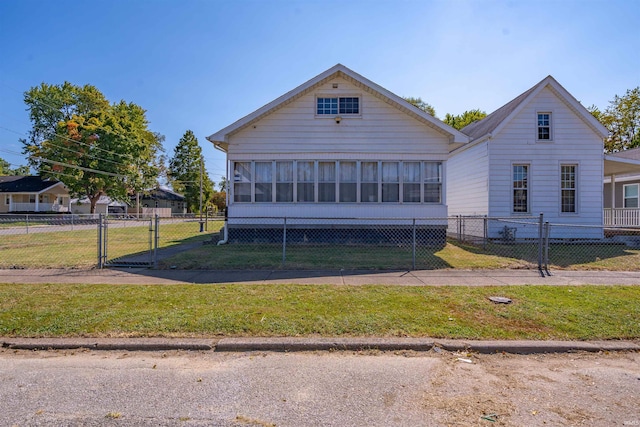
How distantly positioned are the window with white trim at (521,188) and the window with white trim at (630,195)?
8.13 metres

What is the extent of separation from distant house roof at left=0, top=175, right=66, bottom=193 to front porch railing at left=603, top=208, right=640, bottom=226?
55.2 m

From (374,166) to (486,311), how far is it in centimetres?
898

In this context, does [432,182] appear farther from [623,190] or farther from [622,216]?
[623,190]

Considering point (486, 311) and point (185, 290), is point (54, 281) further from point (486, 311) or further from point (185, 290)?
point (486, 311)

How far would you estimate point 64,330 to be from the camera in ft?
15.4

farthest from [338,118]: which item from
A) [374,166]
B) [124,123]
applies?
[124,123]

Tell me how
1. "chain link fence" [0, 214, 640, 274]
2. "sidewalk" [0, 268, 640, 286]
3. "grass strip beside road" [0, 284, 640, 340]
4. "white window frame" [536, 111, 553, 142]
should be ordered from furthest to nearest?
"white window frame" [536, 111, 553, 142] → "chain link fence" [0, 214, 640, 274] → "sidewalk" [0, 268, 640, 286] → "grass strip beside road" [0, 284, 640, 340]

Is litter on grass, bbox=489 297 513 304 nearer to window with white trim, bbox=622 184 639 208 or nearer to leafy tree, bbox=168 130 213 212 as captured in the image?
window with white trim, bbox=622 184 639 208

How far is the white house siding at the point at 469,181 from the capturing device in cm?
1465

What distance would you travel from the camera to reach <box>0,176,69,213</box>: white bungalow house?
43.1 metres

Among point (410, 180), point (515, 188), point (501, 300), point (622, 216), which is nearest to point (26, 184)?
point (410, 180)

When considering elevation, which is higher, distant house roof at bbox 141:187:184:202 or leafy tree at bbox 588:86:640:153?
leafy tree at bbox 588:86:640:153

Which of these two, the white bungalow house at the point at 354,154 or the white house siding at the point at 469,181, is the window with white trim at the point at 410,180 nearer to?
the white bungalow house at the point at 354,154

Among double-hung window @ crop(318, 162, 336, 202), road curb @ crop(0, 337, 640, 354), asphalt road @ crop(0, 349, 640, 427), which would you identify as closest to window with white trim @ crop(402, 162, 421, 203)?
double-hung window @ crop(318, 162, 336, 202)
